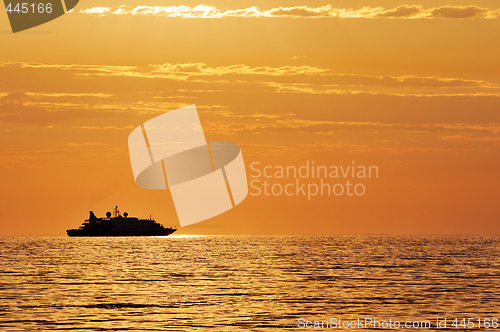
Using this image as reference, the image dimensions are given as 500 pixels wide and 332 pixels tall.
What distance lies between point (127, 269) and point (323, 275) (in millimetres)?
26770

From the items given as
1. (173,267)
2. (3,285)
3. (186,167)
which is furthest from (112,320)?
(186,167)

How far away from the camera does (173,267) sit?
11006cm

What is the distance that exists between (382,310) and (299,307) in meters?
6.09

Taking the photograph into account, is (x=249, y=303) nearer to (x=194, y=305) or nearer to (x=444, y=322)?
(x=194, y=305)

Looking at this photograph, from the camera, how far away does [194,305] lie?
59.4m

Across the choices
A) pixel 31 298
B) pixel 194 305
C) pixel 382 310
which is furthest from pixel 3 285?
pixel 382 310

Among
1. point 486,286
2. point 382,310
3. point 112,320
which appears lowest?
point 486,286

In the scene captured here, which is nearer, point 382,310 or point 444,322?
point 444,322

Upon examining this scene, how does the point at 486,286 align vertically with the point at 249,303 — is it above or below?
below

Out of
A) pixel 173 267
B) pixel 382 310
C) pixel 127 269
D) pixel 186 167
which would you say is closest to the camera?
pixel 382 310

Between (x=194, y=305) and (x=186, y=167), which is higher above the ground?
(x=186, y=167)

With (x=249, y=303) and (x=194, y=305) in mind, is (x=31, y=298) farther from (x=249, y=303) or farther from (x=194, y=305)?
(x=249, y=303)

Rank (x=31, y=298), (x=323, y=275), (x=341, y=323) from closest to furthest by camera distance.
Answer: (x=341, y=323)
(x=31, y=298)
(x=323, y=275)

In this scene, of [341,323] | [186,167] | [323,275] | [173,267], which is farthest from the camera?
[186,167]
